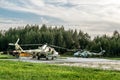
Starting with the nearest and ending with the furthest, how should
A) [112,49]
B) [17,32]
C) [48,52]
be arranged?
[48,52] → [112,49] → [17,32]

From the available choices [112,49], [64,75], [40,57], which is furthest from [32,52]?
[112,49]

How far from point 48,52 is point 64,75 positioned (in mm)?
42055

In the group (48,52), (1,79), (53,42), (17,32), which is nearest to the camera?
(1,79)

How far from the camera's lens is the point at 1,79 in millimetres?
19594

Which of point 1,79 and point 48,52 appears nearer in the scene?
point 1,79

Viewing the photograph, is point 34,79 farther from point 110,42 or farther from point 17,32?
point 17,32

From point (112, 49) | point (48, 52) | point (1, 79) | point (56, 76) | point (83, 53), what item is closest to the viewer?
point (1, 79)

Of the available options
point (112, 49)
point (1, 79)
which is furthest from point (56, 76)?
point (112, 49)

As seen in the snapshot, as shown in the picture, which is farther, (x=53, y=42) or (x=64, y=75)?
(x=53, y=42)

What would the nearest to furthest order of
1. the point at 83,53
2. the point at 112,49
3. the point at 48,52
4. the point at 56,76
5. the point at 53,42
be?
the point at 56,76 → the point at 48,52 → the point at 83,53 → the point at 112,49 → the point at 53,42

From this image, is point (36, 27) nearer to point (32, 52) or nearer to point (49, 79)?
point (32, 52)

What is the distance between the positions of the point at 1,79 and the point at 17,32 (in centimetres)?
15302

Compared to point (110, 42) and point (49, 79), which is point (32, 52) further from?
point (110, 42)

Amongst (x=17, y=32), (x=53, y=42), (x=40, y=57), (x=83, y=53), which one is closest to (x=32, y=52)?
(x=40, y=57)
